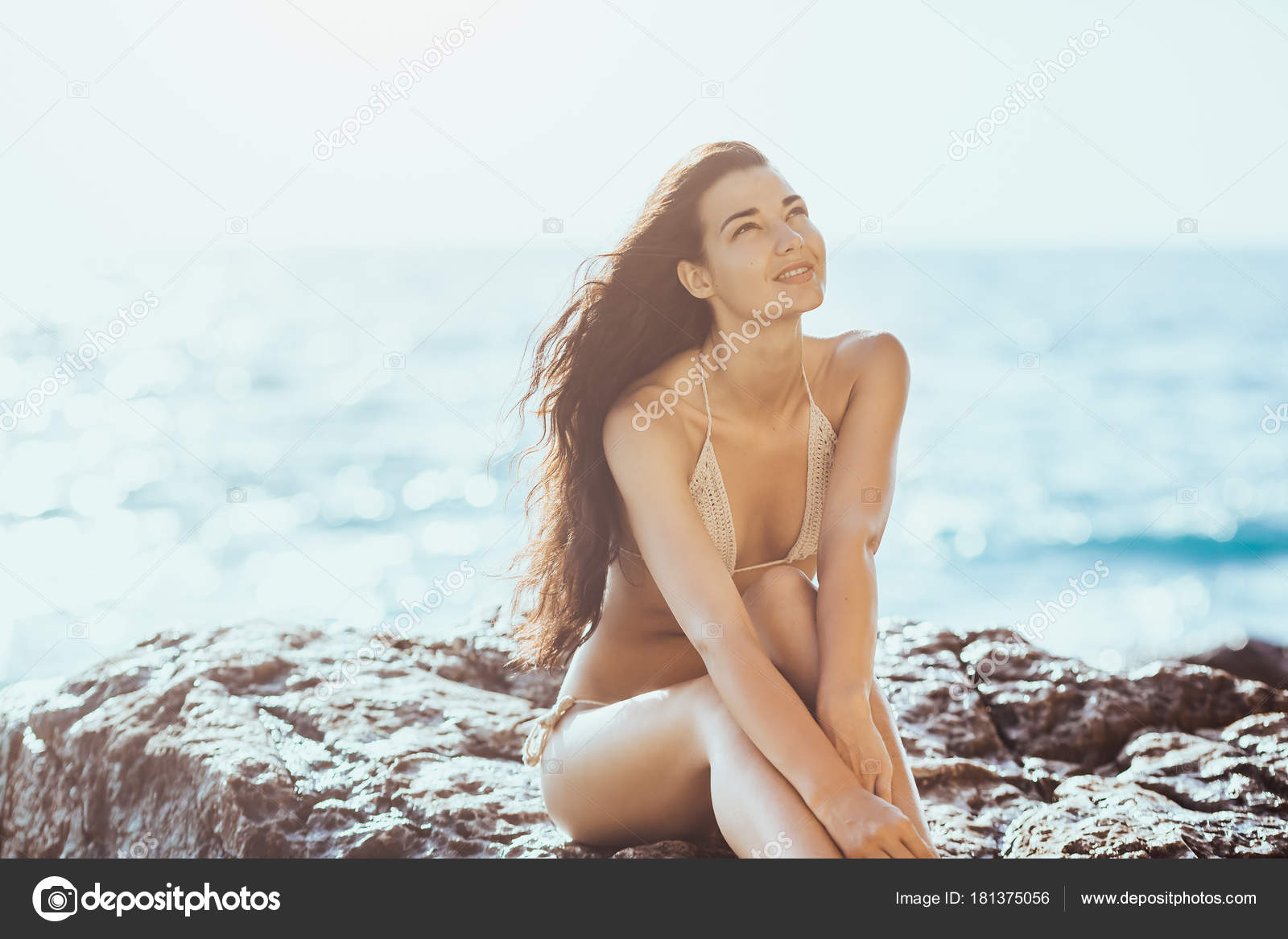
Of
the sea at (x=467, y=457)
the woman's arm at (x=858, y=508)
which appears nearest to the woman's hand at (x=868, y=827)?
the woman's arm at (x=858, y=508)

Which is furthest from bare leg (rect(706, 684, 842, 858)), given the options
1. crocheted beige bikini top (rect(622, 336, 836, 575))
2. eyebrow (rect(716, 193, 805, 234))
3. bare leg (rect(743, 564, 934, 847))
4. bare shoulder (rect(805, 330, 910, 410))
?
eyebrow (rect(716, 193, 805, 234))

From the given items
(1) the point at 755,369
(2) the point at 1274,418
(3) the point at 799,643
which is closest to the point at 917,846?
(3) the point at 799,643

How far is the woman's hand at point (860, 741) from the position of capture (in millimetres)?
2277

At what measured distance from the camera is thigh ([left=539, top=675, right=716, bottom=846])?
2.44 m

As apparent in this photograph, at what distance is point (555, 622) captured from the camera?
2.96 meters

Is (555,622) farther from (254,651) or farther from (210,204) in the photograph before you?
(210,204)

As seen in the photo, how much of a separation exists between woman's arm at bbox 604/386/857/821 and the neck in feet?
0.61

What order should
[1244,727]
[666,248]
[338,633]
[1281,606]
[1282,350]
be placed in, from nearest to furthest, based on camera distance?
1. [666,248]
2. [1244,727]
3. [338,633]
4. [1281,606]
5. [1282,350]

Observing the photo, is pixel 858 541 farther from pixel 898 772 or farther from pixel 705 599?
pixel 898 772

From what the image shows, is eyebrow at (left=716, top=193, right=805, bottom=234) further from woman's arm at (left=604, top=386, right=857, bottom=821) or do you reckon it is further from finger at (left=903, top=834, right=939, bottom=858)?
finger at (left=903, top=834, right=939, bottom=858)

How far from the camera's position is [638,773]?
98.7 inches

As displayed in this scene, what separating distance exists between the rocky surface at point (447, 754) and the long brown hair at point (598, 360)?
591 mm

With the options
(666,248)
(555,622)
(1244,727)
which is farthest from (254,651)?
(1244,727)
